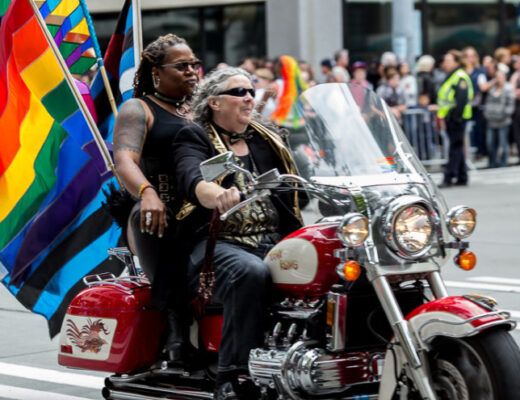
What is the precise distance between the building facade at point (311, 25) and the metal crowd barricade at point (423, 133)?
639 cm

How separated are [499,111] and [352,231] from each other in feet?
55.4

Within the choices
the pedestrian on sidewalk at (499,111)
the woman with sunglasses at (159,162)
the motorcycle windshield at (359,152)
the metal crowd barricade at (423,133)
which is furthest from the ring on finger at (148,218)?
the pedestrian on sidewalk at (499,111)

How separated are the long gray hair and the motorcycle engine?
1.24 m

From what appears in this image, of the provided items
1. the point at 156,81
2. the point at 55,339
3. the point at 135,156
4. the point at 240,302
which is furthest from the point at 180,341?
the point at 55,339

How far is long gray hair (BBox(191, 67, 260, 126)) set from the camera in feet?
20.6

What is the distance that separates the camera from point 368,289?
5707 millimetres

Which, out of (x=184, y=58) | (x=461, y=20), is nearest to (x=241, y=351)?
(x=184, y=58)

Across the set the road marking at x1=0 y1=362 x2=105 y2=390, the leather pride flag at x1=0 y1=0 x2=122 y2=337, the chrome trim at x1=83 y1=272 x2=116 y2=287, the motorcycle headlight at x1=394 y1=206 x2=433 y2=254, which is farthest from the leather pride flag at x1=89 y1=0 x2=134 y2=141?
the motorcycle headlight at x1=394 y1=206 x2=433 y2=254

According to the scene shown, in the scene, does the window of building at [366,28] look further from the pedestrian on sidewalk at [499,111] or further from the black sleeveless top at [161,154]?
the black sleeveless top at [161,154]

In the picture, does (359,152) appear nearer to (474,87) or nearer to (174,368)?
(174,368)

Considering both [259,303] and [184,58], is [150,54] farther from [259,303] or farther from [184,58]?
[259,303]

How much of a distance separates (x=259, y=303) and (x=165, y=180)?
816 millimetres

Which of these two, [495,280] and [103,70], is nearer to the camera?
[103,70]

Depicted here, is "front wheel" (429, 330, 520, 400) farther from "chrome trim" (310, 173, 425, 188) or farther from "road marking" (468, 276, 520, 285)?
"road marking" (468, 276, 520, 285)
